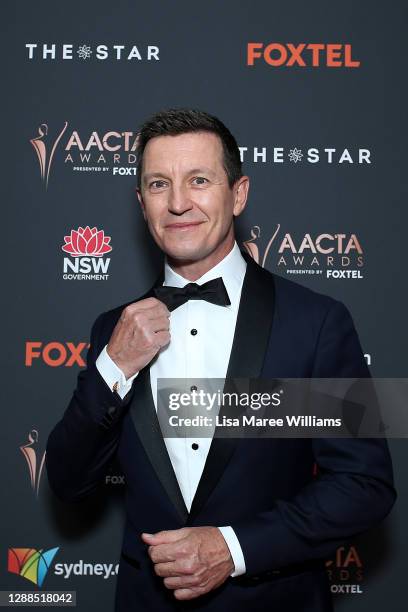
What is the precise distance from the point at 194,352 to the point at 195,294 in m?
0.15

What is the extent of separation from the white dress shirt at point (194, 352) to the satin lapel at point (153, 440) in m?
0.04

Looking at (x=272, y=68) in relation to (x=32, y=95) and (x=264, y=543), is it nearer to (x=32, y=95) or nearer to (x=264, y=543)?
(x=32, y=95)

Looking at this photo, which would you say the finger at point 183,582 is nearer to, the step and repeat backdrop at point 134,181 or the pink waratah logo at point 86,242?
the step and repeat backdrop at point 134,181

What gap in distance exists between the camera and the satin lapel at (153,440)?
1.50 meters

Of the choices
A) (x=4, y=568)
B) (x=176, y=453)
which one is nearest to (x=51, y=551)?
(x=4, y=568)

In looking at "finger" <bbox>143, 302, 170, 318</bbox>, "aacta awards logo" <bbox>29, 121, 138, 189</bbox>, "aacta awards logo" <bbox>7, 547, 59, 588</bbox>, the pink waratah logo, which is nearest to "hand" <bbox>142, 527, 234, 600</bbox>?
"finger" <bbox>143, 302, 170, 318</bbox>

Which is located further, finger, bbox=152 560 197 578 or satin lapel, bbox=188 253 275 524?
satin lapel, bbox=188 253 275 524

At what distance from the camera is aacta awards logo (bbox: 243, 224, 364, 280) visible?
96.1 inches

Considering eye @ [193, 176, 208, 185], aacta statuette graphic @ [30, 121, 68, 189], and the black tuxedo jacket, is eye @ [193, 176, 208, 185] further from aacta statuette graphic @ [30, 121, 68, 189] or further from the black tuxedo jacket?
aacta statuette graphic @ [30, 121, 68, 189]


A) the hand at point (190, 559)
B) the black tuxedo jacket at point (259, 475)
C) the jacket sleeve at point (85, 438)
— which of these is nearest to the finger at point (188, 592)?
the hand at point (190, 559)

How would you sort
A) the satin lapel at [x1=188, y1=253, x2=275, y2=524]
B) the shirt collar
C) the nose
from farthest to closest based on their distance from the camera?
Answer: the shirt collar < the nose < the satin lapel at [x1=188, y1=253, x2=275, y2=524]

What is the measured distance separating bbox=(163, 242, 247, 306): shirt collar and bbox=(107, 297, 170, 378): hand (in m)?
0.20

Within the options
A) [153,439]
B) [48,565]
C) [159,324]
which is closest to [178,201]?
[159,324]

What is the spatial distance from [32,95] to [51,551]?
180 centimetres
